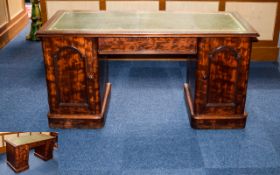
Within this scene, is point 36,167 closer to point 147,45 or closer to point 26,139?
point 26,139

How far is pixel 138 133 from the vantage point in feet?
10.3

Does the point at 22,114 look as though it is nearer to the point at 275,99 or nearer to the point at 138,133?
the point at 138,133

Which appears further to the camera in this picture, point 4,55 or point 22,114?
point 4,55

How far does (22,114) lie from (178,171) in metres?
1.54

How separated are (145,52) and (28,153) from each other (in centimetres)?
140

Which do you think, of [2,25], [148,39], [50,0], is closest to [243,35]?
[148,39]

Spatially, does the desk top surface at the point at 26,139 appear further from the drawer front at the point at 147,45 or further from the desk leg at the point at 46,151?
the drawer front at the point at 147,45

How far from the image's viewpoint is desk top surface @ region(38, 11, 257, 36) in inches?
114

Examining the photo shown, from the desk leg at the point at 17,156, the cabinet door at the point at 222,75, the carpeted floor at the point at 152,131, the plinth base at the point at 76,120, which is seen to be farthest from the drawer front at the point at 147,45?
the desk leg at the point at 17,156

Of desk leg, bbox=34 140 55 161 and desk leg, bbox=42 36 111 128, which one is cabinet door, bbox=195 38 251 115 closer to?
desk leg, bbox=42 36 111 128

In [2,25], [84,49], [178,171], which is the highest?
[84,49]

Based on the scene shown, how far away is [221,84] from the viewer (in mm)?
3041

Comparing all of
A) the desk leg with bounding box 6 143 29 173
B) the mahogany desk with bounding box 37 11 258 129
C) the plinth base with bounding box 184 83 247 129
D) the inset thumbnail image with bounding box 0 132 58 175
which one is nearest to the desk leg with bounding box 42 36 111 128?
the mahogany desk with bounding box 37 11 258 129

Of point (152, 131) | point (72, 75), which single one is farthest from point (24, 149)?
point (152, 131)
